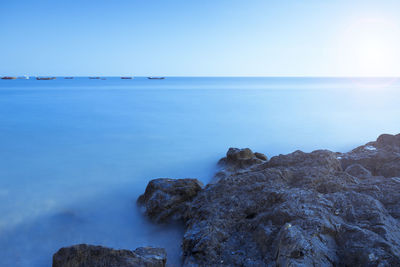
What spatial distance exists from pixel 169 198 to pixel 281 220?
183 centimetres

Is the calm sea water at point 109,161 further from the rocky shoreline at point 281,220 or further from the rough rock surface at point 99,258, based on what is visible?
the rough rock surface at point 99,258

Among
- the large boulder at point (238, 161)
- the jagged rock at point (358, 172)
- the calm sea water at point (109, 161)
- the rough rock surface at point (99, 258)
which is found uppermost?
the jagged rock at point (358, 172)

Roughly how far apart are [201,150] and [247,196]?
5.34 m

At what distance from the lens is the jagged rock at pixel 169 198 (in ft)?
13.6

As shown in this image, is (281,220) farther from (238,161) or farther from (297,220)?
(238,161)

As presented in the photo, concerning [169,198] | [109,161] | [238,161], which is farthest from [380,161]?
[109,161]

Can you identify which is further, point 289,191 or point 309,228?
point 289,191

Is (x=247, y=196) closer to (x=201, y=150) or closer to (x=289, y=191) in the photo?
(x=289, y=191)

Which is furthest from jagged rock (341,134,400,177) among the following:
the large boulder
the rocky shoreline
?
the large boulder

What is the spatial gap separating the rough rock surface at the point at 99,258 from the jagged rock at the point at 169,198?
4.32ft

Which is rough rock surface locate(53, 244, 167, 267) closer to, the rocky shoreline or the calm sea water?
the rocky shoreline

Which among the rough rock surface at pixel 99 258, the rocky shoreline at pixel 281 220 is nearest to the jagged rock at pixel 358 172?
the rocky shoreline at pixel 281 220

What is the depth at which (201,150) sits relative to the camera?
892cm

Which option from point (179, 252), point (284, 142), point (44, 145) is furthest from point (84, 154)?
point (284, 142)
